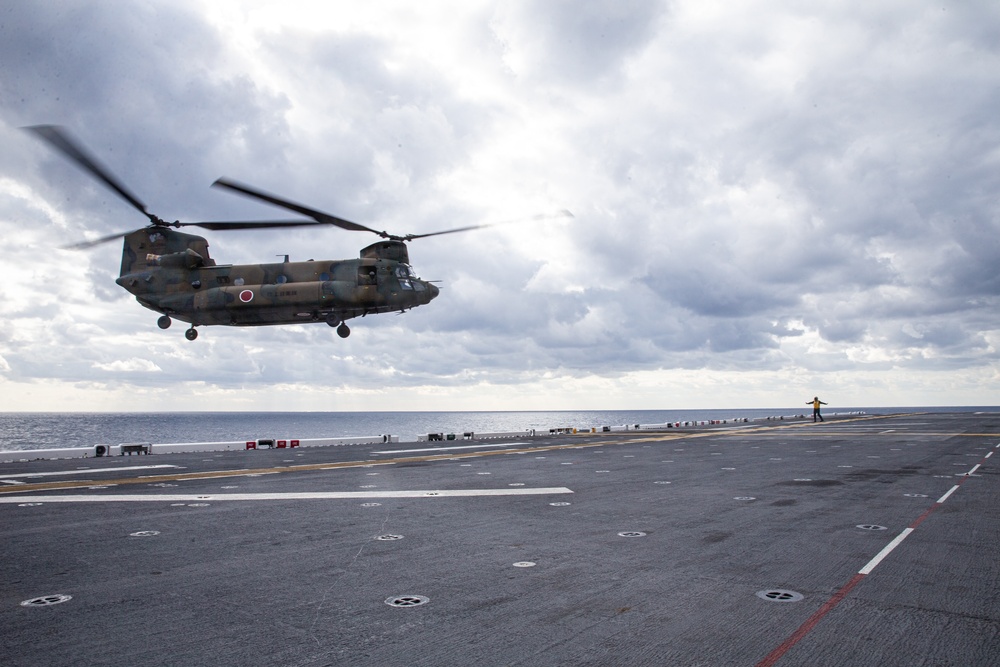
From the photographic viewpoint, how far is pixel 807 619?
240 inches

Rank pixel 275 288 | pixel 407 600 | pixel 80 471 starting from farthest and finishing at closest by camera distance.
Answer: pixel 275 288
pixel 80 471
pixel 407 600

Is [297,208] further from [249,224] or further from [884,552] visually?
[884,552]

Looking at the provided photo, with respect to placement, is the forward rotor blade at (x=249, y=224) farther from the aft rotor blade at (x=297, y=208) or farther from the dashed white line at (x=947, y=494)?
the dashed white line at (x=947, y=494)

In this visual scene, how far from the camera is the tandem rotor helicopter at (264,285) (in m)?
27.5

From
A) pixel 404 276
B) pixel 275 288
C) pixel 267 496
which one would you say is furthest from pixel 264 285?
pixel 267 496

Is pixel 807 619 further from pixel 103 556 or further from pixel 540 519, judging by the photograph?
pixel 103 556

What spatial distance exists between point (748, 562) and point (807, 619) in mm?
2238

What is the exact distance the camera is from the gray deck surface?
534 centimetres

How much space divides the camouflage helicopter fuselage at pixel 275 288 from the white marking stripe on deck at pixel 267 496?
13904mm

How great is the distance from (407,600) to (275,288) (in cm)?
2333

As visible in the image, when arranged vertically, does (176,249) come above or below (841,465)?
above

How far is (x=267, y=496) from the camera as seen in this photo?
560 inches

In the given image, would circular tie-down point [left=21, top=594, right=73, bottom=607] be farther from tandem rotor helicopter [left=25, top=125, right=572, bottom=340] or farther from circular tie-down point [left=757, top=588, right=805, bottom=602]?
tandem rotor helicopter [left=25, top=125, right=572, bottom=340]

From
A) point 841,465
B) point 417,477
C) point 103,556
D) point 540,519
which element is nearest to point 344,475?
point 417,477
